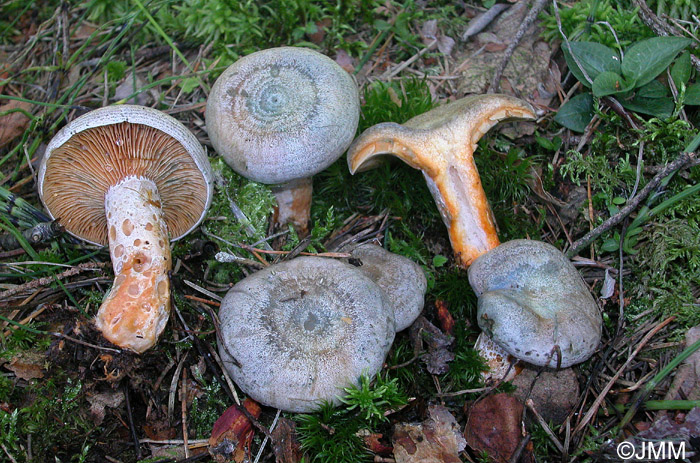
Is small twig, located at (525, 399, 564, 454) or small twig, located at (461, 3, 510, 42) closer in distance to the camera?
small twig, located at (525, 399, 564, 454)

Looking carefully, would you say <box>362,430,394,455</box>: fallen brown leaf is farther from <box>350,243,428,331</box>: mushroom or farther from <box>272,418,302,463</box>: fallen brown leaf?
<box>350,243,428,331</box>: mushroom

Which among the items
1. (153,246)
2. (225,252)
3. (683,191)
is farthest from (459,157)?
(153,246)

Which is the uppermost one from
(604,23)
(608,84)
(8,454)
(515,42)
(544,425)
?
(604,23)

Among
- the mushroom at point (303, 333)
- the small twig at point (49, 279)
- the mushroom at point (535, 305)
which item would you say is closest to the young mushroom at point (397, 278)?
the mushroom at point (303, 333)

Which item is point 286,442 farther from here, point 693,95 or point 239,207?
point 693,95

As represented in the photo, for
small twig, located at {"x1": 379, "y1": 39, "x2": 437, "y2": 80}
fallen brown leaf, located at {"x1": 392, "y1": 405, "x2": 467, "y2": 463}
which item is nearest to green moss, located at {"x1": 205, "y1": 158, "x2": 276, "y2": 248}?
small twig, located at {"x1": 379, "y1": 39, "x2": 437, "y2": 80}

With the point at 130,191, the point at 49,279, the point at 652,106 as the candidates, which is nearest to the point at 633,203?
the point at 652,106
